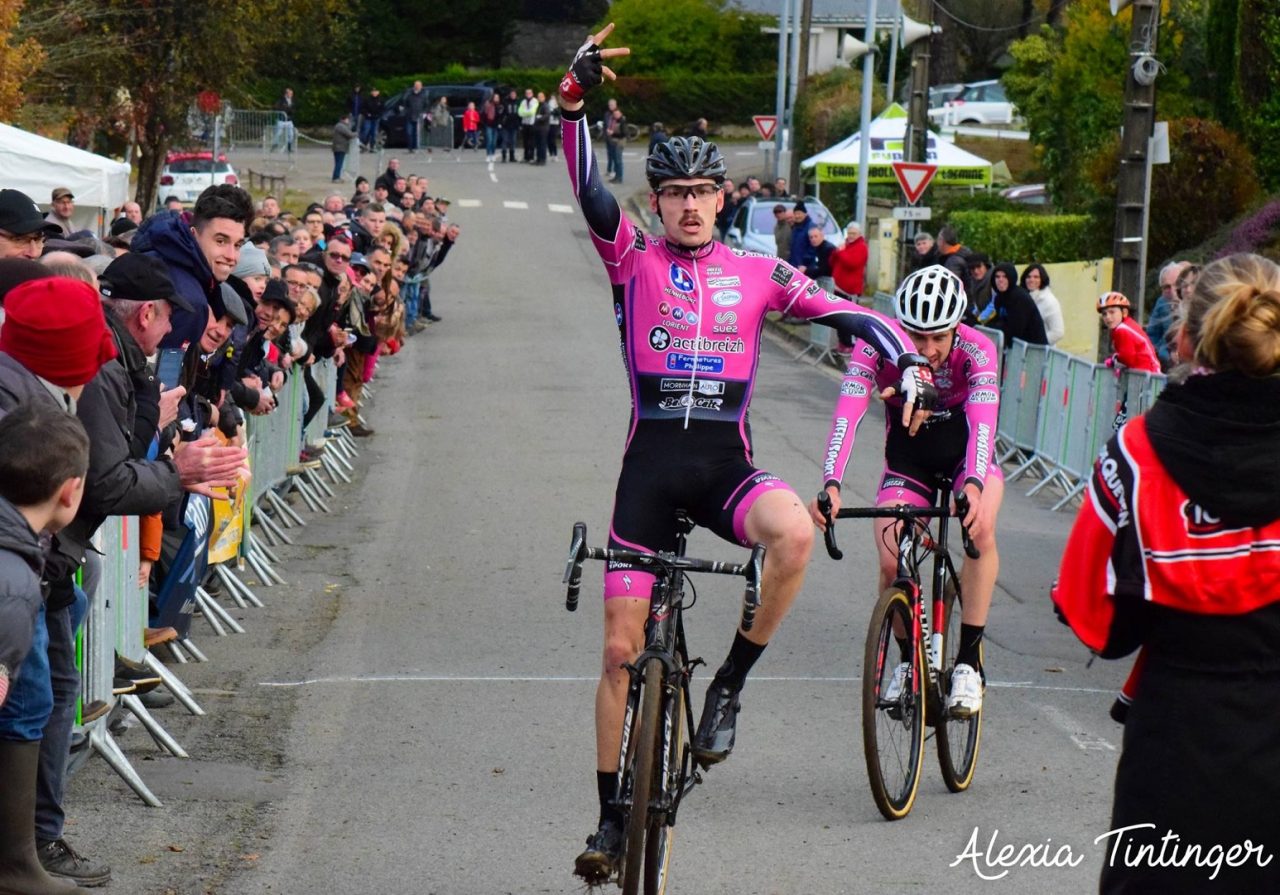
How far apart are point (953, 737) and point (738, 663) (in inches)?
61.9

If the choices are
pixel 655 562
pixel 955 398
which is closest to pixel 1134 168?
pixel 955 398

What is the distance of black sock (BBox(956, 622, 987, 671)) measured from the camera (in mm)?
7629

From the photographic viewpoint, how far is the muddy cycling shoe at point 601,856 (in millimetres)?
5598

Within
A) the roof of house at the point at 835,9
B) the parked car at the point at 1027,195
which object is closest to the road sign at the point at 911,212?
the parked car at the point at 1027,195

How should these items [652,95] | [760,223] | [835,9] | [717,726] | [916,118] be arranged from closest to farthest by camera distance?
[717,726] → [916,118] → [760,223] → [652,95] → [835,9]

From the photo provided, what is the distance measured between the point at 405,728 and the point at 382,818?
1.42 meters

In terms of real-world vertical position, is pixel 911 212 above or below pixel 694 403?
below

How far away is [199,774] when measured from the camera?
7.49 metres

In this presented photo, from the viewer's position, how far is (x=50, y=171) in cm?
1809

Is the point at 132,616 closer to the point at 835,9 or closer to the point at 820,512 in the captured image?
the point at 820,512

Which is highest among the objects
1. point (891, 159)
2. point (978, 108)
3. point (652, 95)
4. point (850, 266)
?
point (652, 95)

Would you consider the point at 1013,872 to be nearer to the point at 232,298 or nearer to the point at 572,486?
the point at 232,298

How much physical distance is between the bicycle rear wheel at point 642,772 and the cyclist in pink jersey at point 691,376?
12.3 inches

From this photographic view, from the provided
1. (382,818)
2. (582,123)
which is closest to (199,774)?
(382,818)
